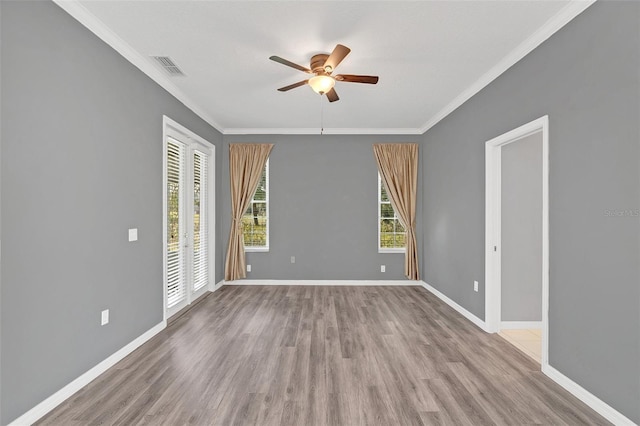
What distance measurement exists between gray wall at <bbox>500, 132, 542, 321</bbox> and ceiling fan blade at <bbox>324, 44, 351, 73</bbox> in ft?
7.51

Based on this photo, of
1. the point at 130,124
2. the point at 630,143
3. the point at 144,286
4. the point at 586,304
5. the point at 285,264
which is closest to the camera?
the point at 630,143

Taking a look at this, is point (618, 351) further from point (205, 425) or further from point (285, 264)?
point (285, 264)

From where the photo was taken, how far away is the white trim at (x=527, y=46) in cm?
226

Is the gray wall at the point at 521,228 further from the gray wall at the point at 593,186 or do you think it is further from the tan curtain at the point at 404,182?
the tan curtain at the point at 404,182

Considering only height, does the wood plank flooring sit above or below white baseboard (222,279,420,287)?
below

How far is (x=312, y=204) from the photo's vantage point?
19.0ft

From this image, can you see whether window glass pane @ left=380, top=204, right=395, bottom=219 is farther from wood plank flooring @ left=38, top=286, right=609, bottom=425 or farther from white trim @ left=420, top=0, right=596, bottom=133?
wood plank flooring @ left=38, top=286, right=609, bottom=425

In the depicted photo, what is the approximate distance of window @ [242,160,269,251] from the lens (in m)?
5.80

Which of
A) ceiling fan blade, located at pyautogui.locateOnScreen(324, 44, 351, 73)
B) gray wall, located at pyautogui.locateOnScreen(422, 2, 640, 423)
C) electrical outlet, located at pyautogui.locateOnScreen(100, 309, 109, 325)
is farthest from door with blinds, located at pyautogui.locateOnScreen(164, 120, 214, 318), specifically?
gray wall, located at pyautogui.locateOnScreen(422, 2, 640, 423)

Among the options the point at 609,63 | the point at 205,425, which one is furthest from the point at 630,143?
the point at 205,425

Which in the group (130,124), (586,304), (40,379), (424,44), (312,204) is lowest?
(40,379)

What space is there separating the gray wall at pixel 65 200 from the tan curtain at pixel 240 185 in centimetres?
236

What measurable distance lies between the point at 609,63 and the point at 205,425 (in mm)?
3552

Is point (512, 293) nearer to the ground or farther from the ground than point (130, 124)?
nearer to the ground
